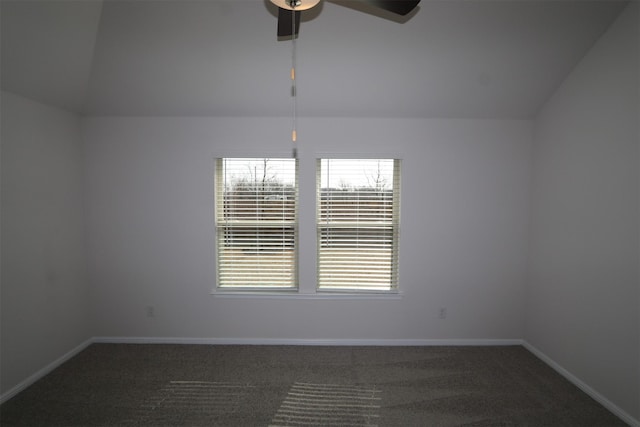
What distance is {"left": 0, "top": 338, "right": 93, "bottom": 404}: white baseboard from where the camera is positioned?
251 centimetres

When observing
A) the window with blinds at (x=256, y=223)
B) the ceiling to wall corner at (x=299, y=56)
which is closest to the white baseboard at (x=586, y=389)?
the ceiling to wall corner at (x=299, y=56)

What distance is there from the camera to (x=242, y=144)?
131 inches

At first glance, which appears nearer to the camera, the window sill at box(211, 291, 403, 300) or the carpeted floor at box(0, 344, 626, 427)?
the carpeted floor at box(0, 344, 626, 427)

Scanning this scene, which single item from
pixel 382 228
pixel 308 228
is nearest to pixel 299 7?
pixel 308 228

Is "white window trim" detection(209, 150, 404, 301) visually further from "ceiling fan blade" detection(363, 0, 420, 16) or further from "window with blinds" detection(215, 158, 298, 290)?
"ceiling fan blade" detection(363, 0, 420, 16)

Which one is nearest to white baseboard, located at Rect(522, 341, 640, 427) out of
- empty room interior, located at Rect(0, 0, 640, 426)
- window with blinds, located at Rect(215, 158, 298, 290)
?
empty room interior, located at Rect(0, 0, 640, 426)

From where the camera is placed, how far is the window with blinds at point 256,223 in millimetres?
3412

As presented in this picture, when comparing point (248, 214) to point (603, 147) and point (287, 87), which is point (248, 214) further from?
point (603, 147)

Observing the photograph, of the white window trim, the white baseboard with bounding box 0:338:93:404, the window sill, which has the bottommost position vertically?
the white baseboard with bounding box 0:338:93:404

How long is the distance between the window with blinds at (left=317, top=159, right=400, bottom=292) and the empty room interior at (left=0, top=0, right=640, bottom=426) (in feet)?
0.07

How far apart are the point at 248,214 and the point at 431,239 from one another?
6.32 feet

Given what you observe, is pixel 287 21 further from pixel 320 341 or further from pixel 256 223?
pixel 320 341

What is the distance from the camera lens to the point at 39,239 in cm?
278

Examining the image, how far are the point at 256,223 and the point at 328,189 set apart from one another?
0.84 metres
